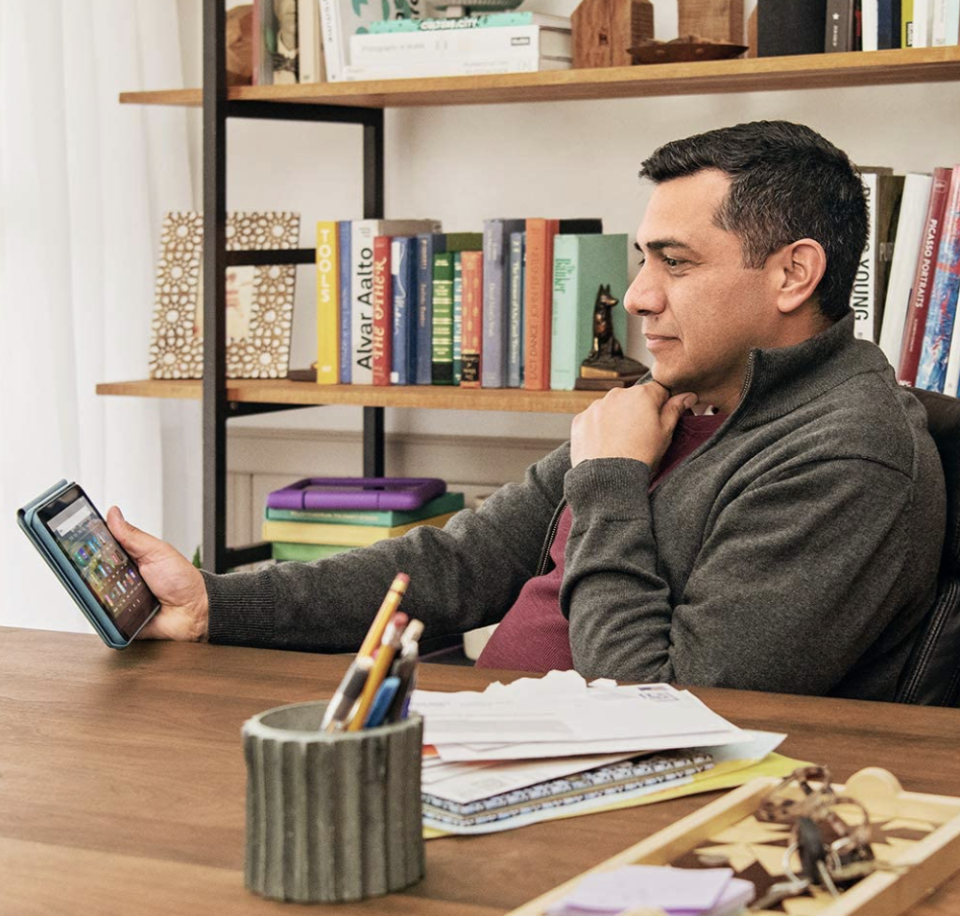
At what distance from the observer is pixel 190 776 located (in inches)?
40.1

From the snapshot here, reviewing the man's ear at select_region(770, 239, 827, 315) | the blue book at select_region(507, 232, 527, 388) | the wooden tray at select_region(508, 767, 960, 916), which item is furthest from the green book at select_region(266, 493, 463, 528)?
the wooden tray at select_region(508, 767, 960, 916)

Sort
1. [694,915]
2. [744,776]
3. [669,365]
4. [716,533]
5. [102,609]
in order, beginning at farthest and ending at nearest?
[669,365] → [716,533] → [102,609] → [744,776] → [694,915]

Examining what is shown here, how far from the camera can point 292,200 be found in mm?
3197

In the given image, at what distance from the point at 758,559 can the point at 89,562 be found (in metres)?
0.62

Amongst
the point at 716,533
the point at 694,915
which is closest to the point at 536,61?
the point at 716,533

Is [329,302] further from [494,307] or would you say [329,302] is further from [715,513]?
[715,513]

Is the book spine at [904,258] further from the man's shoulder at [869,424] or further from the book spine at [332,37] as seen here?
the book spine at [332,37]

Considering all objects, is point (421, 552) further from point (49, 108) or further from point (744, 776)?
point (49, 108)

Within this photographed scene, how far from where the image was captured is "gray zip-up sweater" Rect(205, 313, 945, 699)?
4.61 ft

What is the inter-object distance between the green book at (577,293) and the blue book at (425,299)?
0.76 ft

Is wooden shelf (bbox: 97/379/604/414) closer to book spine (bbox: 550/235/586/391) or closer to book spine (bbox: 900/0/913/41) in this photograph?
book spine (bbox: 550/235/586/391)

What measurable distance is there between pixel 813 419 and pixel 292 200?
6.19 feet

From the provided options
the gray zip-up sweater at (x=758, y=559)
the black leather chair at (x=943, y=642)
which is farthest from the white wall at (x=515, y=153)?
the black leather chair at (x=943, y=642)

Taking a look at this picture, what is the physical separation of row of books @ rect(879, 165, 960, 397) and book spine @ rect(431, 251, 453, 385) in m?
0.75
